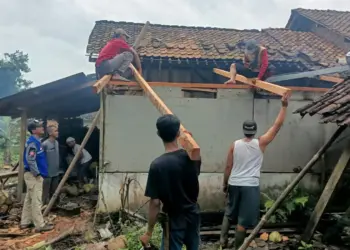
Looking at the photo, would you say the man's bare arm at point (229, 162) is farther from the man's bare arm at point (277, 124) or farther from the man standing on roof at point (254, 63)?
the man standing on roof at point (254, 63)

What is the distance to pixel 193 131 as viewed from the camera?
22.5 feet

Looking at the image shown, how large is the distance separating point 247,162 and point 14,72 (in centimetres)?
4173

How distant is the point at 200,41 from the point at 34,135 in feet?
29.9

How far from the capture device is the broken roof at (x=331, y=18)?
16359 mm

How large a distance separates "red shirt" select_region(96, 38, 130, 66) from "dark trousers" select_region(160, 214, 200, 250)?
15.1ft

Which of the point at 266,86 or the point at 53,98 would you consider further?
the point at 53,98

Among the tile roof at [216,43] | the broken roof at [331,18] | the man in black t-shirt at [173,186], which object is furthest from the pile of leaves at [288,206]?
the broken roof at [331,18]

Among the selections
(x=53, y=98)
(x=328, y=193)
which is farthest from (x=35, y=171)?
(x=328, y=193)

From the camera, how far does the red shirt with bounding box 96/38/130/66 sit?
7.09 metres

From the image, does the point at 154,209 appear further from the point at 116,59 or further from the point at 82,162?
the point at 82,162

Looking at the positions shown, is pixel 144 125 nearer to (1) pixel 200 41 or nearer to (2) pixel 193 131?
(2) pixel 193 131

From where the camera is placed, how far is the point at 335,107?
5.46 m

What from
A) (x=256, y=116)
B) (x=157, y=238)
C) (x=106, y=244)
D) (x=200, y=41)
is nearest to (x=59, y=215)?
(x=106, y=244)

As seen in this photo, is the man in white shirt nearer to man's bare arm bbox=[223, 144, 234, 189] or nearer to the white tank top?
man's bare arm bbox=[223, 144, 234, 189]
